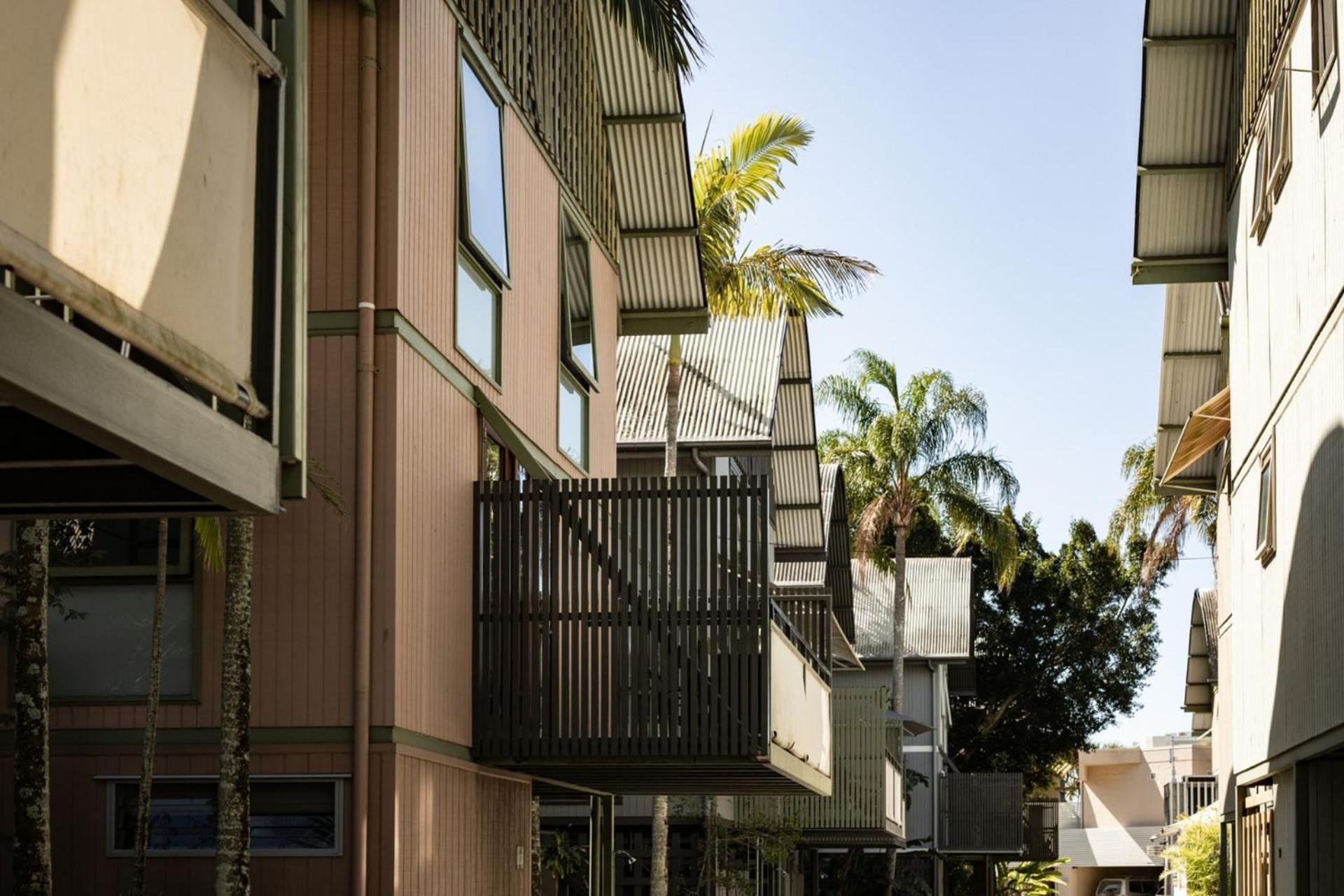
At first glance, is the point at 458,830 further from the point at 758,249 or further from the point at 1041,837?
the point at 1041,837

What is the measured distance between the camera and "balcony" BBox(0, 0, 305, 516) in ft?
14.7

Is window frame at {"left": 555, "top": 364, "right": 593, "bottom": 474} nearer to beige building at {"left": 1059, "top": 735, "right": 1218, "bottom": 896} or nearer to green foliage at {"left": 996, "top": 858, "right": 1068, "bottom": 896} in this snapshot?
green foliage at {"left": 996, "top": 858, "right": 1068, "bottom": 896}

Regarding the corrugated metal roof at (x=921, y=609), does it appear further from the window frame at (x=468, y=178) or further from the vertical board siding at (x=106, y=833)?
the vertical board siding at (x=106, y=833)

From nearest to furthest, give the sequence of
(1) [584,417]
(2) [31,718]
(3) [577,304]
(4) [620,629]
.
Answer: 1. (2) [31,718]
2. (4) [620,629]
3. (3) [577,304]
4. (1) [584,417]

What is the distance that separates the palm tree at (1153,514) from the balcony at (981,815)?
6895 mm

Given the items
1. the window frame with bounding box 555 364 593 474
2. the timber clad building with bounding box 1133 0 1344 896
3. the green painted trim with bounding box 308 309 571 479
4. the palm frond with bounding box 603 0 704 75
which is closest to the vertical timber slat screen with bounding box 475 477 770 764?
the green painted trim with bounding box 308 309 571 479

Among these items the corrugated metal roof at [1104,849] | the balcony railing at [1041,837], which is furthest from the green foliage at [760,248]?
the corrugated metal roof at [1104,849]

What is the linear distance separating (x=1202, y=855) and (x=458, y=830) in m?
29.3

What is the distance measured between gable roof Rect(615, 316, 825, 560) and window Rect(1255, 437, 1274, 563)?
9337 mm

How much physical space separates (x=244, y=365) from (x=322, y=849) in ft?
23.6

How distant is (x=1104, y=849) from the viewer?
6881 centimetres

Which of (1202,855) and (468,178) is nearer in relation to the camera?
(468,178)

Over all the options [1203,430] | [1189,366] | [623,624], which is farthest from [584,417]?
[1189,366]

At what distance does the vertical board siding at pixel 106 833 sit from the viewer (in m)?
12.2
